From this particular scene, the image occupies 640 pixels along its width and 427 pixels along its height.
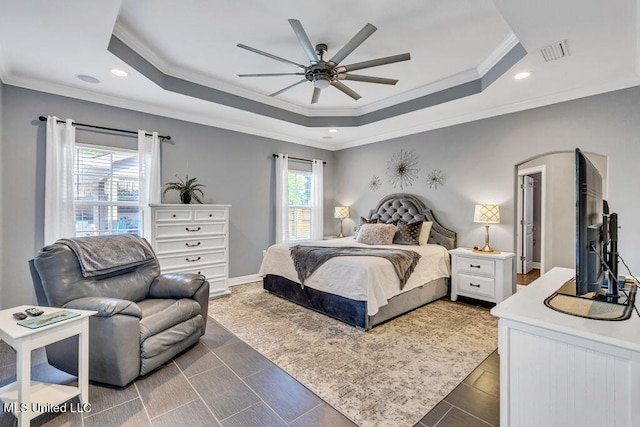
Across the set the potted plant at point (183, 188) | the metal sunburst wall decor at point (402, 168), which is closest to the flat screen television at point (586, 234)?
the metal sunburst wall decor at point (402, 168)

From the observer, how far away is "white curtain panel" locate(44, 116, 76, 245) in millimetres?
3197

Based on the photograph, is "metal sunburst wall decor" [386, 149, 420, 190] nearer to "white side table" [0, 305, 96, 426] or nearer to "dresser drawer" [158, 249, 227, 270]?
"dresser drawer" [158, 249, 227, 270]

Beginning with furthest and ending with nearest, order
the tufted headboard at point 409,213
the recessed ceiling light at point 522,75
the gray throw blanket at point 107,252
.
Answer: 1. the tufted headboard at point 409,213
2. the recessed ceiling light at point 522,75
3. the gray throw blanket at point 107,252

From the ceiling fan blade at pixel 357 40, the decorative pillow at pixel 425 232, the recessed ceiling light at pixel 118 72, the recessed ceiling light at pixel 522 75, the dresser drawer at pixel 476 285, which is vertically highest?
the recessed ceiling light at pixel 118 72

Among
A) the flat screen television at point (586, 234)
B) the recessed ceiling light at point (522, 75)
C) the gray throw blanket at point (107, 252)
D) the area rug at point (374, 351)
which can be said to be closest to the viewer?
the flat screen television at point (586, 234)

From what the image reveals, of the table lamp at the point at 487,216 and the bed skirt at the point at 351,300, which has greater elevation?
the table lamp at the point at 487,216

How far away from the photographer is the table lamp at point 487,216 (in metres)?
3.84

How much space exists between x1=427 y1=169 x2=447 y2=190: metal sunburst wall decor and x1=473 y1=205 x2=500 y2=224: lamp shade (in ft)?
2.66

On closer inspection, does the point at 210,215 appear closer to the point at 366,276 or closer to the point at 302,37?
the point at 366,276

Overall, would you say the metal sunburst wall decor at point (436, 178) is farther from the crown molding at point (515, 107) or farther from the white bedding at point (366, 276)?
the white bedding at point (366, 276)

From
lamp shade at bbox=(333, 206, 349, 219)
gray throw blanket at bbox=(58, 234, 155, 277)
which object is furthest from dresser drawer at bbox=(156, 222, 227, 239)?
lamp shade at bbox=(333, 206, 349, 219)

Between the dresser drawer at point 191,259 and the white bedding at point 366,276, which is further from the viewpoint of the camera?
the dresser drawer at point 191,259

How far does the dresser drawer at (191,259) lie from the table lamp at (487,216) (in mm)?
3594

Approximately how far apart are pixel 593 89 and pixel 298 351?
4194 mm
